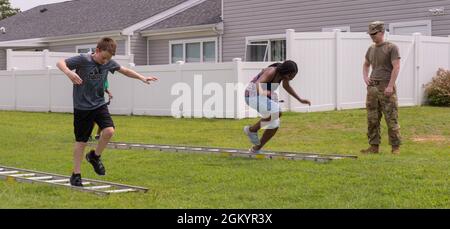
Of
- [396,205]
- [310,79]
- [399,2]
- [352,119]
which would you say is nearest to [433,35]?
[399,2]

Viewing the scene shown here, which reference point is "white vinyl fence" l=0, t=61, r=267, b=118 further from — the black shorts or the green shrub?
the black shorts

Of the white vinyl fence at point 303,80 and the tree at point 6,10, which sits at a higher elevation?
the tree at point 6,10

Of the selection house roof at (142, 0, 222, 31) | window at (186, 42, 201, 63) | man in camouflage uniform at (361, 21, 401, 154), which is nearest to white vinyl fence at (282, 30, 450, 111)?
man in camouflage uniform at (361, 21, 401, 154)

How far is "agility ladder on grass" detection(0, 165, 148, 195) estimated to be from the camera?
7207 millimetres

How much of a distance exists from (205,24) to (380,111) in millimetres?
17368

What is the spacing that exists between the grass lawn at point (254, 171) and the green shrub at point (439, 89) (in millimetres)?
4100

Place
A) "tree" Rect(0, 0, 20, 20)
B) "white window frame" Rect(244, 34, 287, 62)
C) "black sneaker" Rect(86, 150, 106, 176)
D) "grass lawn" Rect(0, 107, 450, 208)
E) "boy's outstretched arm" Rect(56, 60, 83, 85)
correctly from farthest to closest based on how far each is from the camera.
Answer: "tree" Rect(0, 0, 20, 20) < "white window frame" Rect(244, 34, 287, 62) < "black sneaker" Rect(86, 150, 106, 176) < "boy's outstretched arm" Rect(56, 60, 83, 85) < "grass lawn" Rect(0, 107, 450, 208)

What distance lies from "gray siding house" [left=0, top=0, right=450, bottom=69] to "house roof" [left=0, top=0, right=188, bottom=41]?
0.07 m

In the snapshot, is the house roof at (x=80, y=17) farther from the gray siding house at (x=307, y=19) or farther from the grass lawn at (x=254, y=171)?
the grass lawn at (x=254, y=171)

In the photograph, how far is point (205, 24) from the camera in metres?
27.1

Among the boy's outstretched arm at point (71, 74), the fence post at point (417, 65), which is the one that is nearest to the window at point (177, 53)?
the fence post at point (417, 65)

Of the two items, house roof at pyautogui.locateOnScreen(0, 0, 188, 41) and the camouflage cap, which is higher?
house roof at pyautogui.locateOnScreen(0, 0, 188, 41)

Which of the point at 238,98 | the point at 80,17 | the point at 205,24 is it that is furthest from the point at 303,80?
the point at 80,17

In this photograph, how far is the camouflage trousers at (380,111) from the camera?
1015 cm
